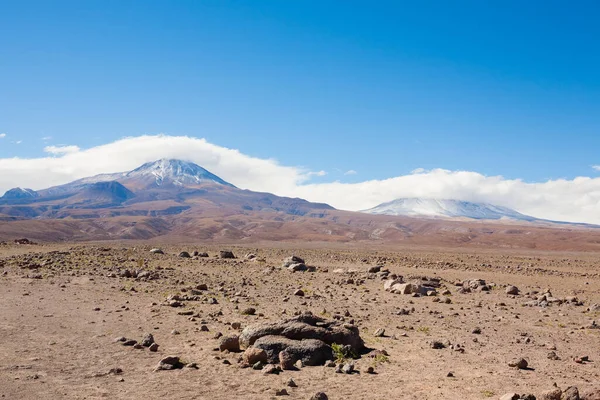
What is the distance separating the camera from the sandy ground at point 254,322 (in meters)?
10.5

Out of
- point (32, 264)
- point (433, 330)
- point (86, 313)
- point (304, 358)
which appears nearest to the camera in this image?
point (304, 358)

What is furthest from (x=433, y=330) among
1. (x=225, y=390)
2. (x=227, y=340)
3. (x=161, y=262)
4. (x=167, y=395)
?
(x=161, y=262)

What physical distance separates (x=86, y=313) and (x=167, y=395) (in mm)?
9905

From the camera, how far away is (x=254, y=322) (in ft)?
55.7

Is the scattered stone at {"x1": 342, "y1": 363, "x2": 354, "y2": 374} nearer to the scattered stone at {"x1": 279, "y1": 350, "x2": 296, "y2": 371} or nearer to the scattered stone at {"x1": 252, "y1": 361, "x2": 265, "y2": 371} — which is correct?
the scattered stone at {"x1": 279, "y1": 350, "x2": 296, "y2": 371}

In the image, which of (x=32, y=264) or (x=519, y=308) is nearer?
(x=519, y=308)

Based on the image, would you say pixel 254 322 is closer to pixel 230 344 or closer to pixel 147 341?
pixel 230 344

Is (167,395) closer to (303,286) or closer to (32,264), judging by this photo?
(303,286)

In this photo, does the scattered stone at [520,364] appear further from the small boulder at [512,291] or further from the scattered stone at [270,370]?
the small boulder at [512,291]

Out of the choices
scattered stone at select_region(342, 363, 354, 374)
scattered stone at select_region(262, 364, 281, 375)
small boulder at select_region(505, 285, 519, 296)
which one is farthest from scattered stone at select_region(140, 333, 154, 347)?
small boulder at select_region(505, 285, 519, 296)

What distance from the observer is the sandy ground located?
34.6ft

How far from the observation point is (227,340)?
13070mm

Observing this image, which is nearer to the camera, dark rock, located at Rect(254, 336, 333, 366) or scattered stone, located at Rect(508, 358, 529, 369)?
scattered stone, located at Rect(508, 358, 529, 369)

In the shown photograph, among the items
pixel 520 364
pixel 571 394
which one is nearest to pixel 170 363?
pixel 520 364
